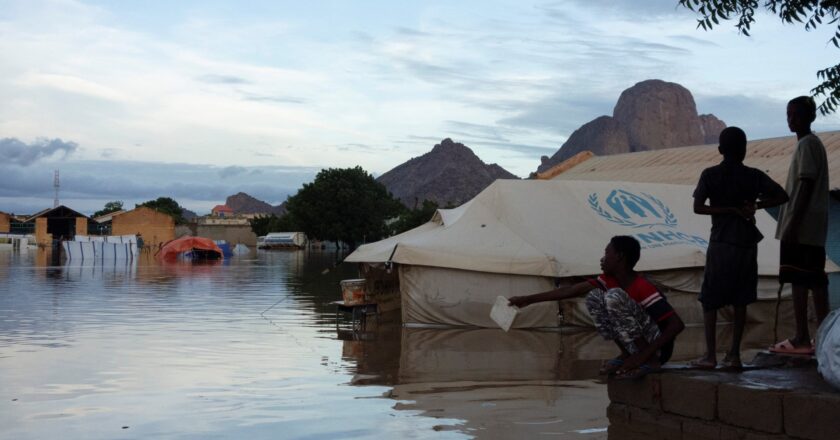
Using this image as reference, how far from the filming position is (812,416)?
552cm

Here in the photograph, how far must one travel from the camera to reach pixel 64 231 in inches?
3935

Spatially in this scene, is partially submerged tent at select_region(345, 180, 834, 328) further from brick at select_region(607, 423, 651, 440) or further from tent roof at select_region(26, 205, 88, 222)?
tent roof at select_region(26, 205, 88, 222)

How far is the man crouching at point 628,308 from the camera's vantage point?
6.37m

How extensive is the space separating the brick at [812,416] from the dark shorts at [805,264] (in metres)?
1.49

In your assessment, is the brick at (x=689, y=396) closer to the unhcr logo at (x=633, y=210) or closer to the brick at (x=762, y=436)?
the brick at (x=762, y=436)

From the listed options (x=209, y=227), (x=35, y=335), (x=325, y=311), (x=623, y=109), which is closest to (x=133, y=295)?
(x=325, y=311)

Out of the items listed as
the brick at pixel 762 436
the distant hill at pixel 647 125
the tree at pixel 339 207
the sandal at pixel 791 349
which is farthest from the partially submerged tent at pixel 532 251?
the distant hill at pixel 647 125

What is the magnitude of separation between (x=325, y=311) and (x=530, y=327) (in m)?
5.33

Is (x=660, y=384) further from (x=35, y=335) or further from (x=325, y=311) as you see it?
(x=325, y=311)

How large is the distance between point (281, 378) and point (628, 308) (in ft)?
15.3

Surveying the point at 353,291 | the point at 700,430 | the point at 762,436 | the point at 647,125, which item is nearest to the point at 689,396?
the point at 700,430

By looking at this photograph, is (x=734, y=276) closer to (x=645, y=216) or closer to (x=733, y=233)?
(x=733, y=233)

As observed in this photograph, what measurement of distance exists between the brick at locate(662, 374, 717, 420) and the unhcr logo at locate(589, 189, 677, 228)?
9999 mm

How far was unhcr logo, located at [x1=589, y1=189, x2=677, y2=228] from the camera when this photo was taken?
16484mm
